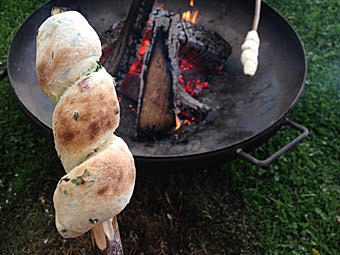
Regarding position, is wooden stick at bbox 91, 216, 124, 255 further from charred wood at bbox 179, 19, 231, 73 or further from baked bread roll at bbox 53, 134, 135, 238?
charred wood at bbox 179, 19, 231, 73

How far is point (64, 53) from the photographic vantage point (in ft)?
3.11

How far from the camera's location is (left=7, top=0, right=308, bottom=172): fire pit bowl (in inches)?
75.6

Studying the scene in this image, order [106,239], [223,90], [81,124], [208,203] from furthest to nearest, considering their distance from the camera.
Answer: [223,90] → [208,203] → [106,239] → [81,124]

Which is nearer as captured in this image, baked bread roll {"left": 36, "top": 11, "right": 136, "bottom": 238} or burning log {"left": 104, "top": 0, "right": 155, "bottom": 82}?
baked bread roll {"left": 36, "top": 11, "right": 136, "bottom": 238}

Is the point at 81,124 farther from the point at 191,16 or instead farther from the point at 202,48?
the point at 191,16

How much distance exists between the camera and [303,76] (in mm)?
2332

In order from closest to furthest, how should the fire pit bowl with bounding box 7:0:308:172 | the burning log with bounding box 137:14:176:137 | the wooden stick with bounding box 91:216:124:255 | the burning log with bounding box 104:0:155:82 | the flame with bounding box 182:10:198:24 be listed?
1. the wooden stick with bounding box 91:216:124:255
2. the fire pit bowl with bounding box 7:0:308:172
3. the burning log with bounding box 137:14:176:137
4. the burning log with bounding box 104:0:155:82
5. the flame with bounding box 182:10:198:24

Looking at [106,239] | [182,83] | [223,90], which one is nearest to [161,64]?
[182,83]

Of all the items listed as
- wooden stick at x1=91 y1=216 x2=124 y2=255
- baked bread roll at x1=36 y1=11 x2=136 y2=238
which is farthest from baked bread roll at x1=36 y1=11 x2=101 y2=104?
wooden stick at x1=91 y1=216 x2=124 y2=255

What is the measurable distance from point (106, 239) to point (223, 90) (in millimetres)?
1663

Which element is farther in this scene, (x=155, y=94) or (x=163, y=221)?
(x=163, y=221)

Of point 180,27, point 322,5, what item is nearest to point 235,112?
point 180,27

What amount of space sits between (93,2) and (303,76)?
1911 millimetres

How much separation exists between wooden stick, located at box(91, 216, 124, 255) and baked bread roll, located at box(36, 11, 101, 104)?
500 millimetres
